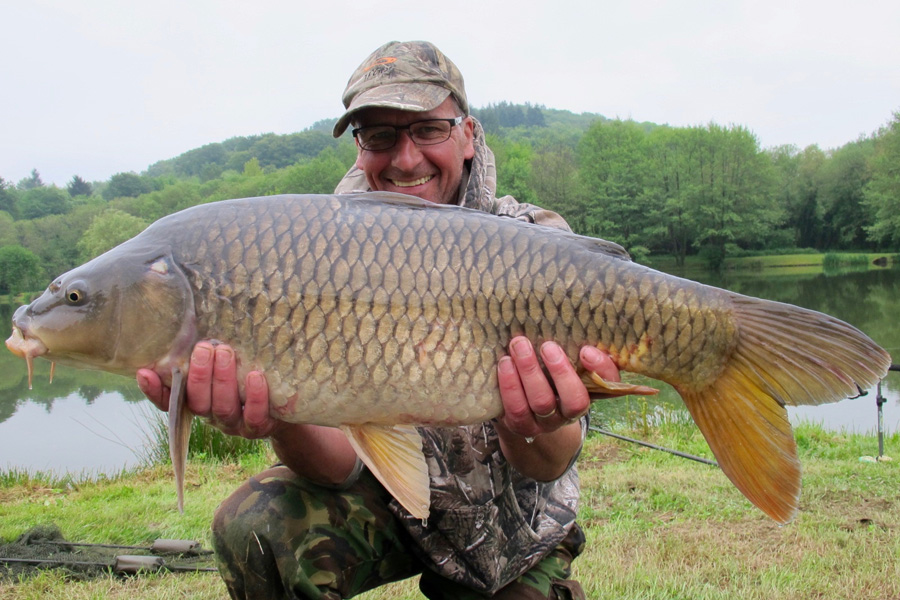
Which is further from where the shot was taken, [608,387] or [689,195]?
[689,195]

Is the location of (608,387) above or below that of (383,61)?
below

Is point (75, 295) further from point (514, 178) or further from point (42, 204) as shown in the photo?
point (42, 204)

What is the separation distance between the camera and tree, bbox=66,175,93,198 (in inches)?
2598

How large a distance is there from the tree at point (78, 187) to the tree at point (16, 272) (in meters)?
47.3

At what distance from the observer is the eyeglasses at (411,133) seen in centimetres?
200

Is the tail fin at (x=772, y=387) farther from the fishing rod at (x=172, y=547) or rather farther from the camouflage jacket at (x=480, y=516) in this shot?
the fishing rod at (x=172, y=547)

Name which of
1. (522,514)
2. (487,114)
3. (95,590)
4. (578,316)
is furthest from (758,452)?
(487,114)

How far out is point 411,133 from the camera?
2.00m

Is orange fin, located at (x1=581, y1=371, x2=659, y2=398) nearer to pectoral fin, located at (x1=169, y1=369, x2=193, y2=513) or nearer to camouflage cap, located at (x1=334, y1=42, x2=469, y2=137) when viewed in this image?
pectoral fin, located at (x1=169, y1=369, x2=193, y2=513)

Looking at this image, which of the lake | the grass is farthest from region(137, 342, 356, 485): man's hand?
the lake

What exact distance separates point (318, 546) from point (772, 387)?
109cm

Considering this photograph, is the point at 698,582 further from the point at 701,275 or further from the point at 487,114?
the point at 487,114

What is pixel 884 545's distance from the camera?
2.48 m

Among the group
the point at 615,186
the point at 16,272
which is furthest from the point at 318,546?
the point at 615,186
